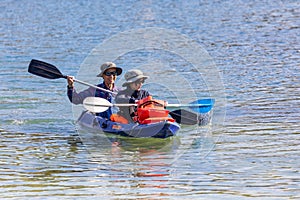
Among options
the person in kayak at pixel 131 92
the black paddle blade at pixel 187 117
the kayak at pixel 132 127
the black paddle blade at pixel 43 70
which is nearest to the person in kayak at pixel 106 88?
the kayak at pixel 132 127

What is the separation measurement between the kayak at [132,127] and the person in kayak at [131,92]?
0.32 meters

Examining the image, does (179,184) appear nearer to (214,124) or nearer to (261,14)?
(214,124)

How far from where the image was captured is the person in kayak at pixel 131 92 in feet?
42.6

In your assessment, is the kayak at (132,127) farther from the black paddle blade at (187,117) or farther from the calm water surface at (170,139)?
the black paddle blade at (187,117)

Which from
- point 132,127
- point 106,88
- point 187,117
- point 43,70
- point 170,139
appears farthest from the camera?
point 43,70

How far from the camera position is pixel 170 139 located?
13031 millimetres

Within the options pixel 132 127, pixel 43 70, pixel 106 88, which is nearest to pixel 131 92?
pixel 132 127

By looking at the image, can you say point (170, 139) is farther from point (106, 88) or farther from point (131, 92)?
point (106, 88)

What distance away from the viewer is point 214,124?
1412cm

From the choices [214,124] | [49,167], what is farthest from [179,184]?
[214,124]

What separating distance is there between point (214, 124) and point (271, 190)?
4.76 meters

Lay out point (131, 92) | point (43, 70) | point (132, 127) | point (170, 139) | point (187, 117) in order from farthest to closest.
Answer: point (43, 70), point (187, 117), point (131, 92), point (170, 139), point (132, 127)

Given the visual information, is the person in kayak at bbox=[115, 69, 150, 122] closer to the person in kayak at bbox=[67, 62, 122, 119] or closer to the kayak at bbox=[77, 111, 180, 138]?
the kayak at bbox=[77, 111, 180, 138]

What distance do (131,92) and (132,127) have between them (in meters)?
0.70
